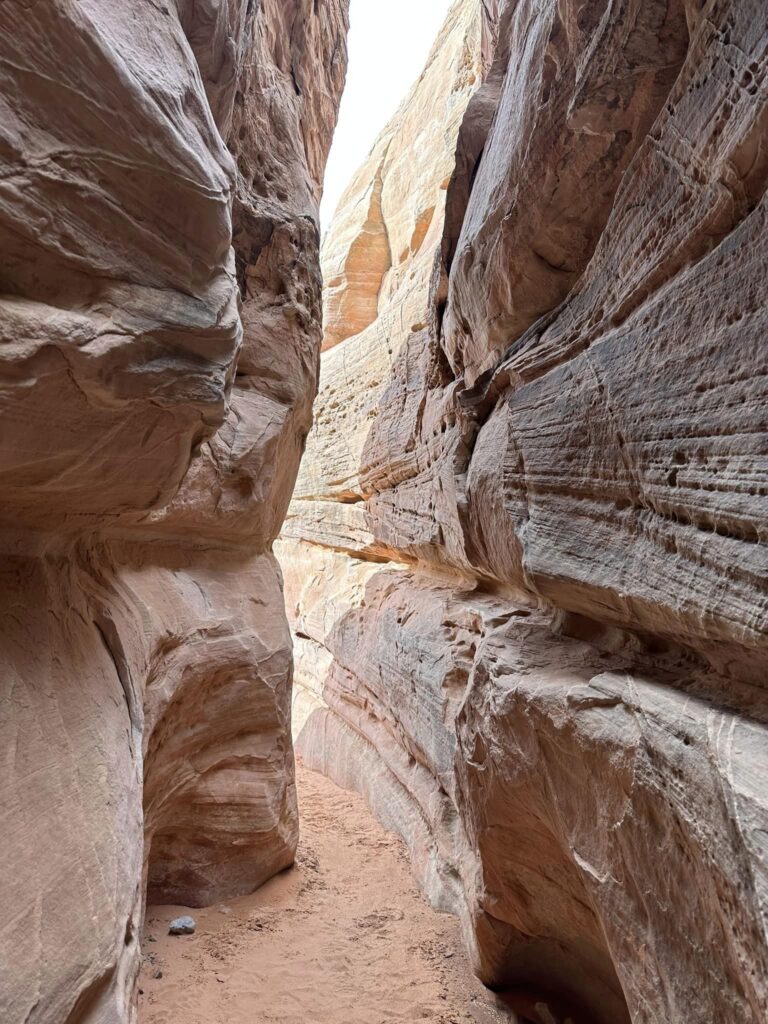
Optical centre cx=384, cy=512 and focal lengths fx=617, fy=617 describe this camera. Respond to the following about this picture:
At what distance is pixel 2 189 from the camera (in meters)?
1.80

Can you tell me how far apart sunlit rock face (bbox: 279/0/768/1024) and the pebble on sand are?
6.64 ft

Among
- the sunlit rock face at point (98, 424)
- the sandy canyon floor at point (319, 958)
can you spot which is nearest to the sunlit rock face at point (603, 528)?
the sandy canyon floor at point (319, 958)

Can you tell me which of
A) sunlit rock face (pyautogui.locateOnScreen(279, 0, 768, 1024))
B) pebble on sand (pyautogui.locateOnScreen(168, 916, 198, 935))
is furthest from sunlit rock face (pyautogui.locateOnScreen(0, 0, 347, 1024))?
sunlit rock face (pyautogui.locateOnScreen(279, 0, 768, 1024))

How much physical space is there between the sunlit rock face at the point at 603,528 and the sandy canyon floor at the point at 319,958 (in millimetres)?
285

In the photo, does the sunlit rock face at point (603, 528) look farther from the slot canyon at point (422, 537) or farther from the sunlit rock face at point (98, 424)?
the sunlit rock face at point (98, 424)

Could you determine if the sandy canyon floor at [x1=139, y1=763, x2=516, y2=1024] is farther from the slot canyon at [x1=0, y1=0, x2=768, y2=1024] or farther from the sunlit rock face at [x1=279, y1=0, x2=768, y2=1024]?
the sunlit rock face at [x1=279, y1=0, x2=768, y2=1024]

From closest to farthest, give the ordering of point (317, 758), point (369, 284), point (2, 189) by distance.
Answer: point (2, 189) < point (317, 758) < point (369, 284)

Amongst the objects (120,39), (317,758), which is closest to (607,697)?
(120,39)

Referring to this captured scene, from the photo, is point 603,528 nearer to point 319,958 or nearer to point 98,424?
point 98,424

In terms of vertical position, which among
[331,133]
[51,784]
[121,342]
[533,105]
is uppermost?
[331,133]

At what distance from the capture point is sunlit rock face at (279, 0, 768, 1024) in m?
2.24

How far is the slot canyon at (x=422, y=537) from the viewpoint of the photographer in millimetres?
2090

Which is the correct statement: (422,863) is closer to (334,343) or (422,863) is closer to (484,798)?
(484,798)

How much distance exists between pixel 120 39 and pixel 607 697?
10.9 feet
